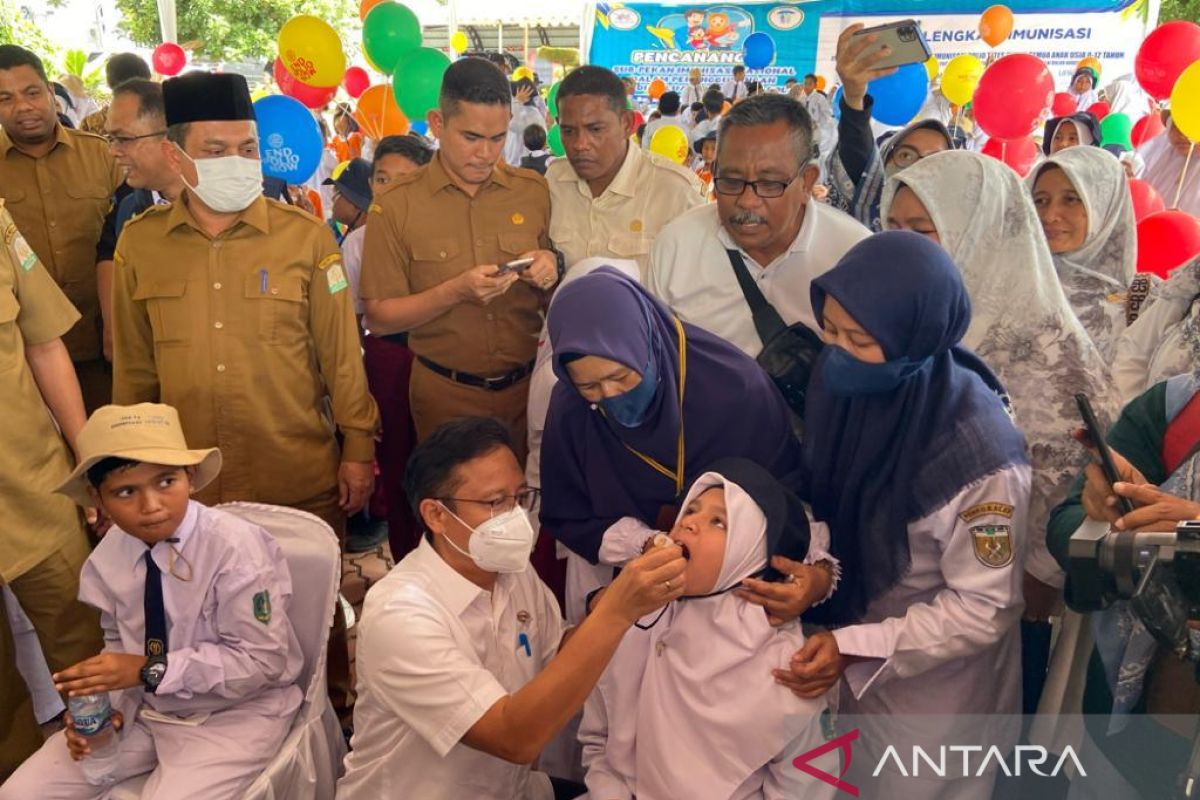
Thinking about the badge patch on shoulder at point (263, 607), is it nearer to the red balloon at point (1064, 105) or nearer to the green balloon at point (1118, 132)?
the green balloon at point (1118, 132)

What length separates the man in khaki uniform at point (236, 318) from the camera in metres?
2.53

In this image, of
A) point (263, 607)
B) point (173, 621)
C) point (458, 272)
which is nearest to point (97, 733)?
point (173, 621)

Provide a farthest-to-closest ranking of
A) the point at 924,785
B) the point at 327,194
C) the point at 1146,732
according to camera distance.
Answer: the point at 327,194 < the point at 924,785 < the point at 1146,732

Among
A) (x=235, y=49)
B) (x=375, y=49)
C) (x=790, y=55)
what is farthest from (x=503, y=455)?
(x=235, y=49)

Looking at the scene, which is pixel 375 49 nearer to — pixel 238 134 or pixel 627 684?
pixel 238 134

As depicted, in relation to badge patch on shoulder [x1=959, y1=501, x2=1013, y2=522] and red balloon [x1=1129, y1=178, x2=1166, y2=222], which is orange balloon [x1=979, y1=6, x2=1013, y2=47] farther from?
badge patch on shoulder [x1=959, y1=501, x2=1013, y2=522]

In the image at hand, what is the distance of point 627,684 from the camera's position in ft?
6.15

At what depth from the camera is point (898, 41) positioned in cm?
288

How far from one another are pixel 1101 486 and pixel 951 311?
42 cm

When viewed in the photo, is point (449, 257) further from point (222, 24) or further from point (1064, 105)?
point (222, 24)

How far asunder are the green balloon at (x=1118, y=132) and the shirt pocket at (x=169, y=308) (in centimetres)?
851

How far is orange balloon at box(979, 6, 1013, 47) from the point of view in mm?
11648

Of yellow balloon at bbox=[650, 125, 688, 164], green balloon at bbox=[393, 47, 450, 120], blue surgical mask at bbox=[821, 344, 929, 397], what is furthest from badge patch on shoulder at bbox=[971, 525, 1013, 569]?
yellow balloon at bbox=[650, 125, 688, 164]

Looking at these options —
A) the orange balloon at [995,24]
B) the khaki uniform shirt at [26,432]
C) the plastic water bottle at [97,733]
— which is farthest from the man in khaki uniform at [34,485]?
the orange balloon at [995,24]
